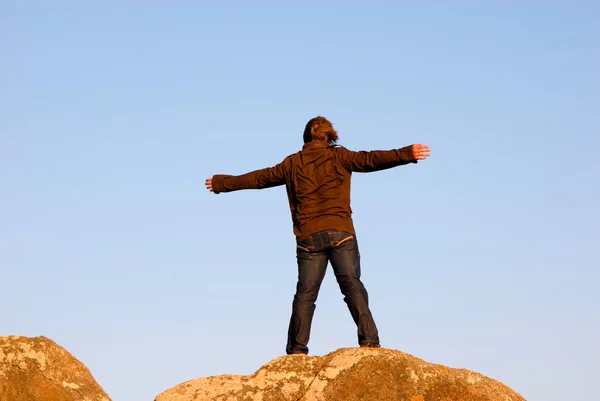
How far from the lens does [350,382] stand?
1003 cm

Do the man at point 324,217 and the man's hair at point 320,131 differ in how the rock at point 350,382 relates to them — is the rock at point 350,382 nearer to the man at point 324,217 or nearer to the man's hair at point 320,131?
the man at point 324,217

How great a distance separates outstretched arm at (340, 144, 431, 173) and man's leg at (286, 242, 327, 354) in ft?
3.76

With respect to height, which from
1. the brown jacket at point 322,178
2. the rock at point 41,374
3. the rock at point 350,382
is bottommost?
the rock at point 350,382

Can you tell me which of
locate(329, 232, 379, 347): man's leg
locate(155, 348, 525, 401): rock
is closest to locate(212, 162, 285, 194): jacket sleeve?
locate(329, 232, 379, 347): man's leg

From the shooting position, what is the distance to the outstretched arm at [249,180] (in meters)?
11.7

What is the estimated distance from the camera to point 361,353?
10.3 m

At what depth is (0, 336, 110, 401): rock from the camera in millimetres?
10398

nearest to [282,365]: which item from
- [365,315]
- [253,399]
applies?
[253,399]

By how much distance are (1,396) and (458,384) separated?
16.3 ft

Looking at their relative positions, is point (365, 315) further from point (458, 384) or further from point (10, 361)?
point (10, 361)

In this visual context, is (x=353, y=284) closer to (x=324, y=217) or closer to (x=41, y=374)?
(x=324, y=217)

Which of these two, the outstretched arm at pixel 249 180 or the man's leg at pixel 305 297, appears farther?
the outstretched arm at pixel 249 180

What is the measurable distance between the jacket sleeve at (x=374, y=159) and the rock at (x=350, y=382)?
2.22 meters

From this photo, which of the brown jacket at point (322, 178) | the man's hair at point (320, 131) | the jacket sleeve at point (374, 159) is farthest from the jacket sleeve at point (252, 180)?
the jacket sleeve at point (374, 159)
